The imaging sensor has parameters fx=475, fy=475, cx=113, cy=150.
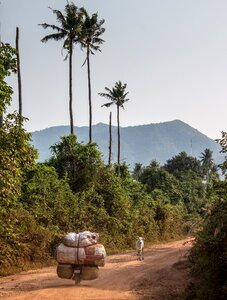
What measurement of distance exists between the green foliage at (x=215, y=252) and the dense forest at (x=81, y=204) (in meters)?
0.02

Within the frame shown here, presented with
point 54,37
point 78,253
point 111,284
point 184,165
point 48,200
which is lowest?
point 111,284

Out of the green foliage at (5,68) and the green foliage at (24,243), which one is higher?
the green foliage at (5,68)

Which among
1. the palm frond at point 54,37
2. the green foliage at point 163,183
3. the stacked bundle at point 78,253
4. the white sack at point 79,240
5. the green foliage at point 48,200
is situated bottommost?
the stacked bundle at point 78,253

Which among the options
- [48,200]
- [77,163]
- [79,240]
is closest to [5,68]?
[79,240]

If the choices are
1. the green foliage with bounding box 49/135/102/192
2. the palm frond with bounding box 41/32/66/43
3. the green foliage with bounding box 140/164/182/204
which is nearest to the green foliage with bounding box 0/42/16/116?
the green foliage with bounding box 49/135/102/192

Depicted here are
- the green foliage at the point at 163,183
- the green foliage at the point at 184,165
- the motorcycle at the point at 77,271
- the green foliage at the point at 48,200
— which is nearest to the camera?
the motorcycle at the point at 77,271

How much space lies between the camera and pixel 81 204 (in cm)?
3014

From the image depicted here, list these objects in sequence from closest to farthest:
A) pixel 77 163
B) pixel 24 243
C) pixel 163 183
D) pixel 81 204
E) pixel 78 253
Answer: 1. pixel 78 253
2. pixel 24 243
3. pixel 81 204
4. pixel 77 163
5. pixel 163 183

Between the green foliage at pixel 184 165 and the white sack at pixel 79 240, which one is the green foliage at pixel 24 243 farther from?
the green foliage at pixel 184 165

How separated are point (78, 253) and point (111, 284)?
2.43 meters

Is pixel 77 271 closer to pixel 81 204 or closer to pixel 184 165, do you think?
pixel 81 204

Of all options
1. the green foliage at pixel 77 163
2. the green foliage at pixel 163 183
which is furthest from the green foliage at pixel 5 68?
the green foliage at pixel 163 183

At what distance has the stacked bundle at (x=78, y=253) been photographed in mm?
14883

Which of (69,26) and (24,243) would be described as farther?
(69,26)
